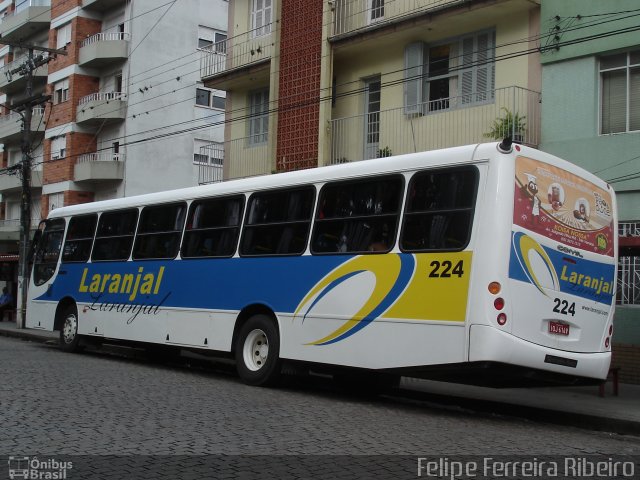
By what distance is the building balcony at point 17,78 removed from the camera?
40.3 m

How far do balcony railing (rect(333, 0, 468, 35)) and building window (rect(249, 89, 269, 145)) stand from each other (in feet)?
13.7

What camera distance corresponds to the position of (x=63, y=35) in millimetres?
38281

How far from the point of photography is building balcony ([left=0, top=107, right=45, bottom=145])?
4003 centimetres

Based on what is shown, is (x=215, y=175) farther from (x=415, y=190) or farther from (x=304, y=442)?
(x=304, y=442)

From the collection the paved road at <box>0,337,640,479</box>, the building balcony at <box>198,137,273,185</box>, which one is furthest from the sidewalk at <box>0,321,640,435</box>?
the building balcony at <box>198,137,273,185</box>

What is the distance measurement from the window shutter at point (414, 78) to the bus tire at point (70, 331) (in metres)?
8.98

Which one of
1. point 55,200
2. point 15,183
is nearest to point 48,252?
point 55,200

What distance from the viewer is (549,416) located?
1028 centimetres

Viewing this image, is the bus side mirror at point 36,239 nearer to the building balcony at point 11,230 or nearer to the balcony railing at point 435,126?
the balcony railing at point 435,126

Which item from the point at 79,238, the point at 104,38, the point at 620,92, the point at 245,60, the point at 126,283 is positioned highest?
the point at 104,38

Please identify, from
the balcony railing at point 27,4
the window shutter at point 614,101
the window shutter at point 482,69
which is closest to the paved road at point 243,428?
the window shutter at point 614,101

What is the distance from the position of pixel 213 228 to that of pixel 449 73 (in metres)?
7.65

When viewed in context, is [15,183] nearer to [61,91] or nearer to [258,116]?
[61,91]

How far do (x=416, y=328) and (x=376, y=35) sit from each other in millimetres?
11164
